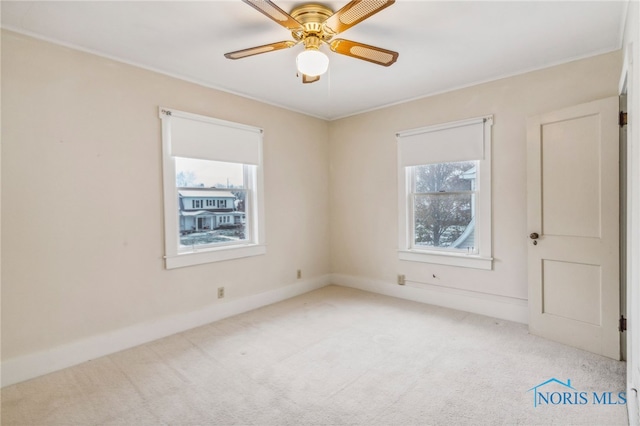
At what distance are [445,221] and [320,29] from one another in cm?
265

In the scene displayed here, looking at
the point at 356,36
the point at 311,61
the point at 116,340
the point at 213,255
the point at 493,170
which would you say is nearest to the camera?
the point at 311,61

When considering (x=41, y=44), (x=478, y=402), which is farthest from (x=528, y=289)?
(x=41, y=44)

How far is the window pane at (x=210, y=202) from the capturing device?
3.37 m

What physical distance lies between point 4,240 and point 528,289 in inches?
171

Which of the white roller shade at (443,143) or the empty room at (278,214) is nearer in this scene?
the empty room at (278,214)

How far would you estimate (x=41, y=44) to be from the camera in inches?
97.3

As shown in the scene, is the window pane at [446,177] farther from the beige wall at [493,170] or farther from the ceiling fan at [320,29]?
the ceiling fan at [320,29]

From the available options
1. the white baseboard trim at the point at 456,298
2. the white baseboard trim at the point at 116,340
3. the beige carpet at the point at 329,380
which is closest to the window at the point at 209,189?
the white baseboard trim at the point at 116,340

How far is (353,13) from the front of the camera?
1.82 metres

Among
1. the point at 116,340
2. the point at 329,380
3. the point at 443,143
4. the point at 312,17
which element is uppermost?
the point at 312,17

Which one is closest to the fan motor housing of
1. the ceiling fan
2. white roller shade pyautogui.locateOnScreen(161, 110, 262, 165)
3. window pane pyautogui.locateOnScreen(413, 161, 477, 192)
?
the ceiling fan

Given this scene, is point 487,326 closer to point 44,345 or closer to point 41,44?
point 44,345

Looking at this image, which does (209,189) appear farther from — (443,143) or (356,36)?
→ (443,143)

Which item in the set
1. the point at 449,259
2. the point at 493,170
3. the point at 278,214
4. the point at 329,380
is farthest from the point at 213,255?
the point at 493,170
